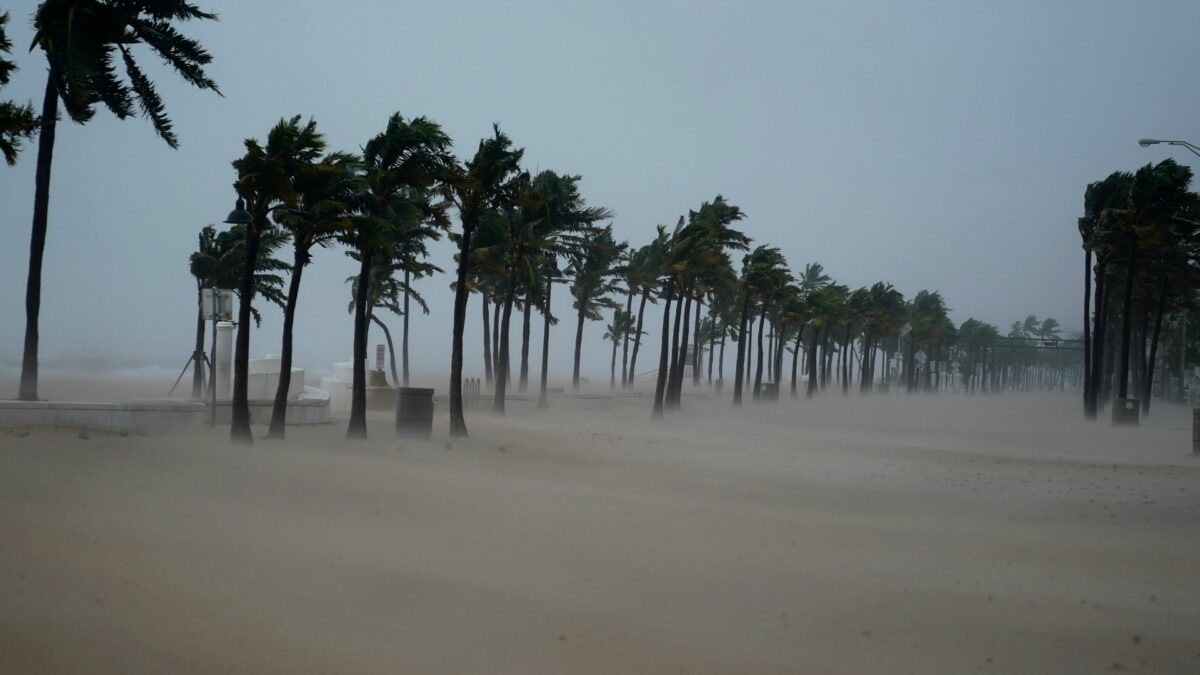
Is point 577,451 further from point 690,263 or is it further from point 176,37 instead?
point 690,263

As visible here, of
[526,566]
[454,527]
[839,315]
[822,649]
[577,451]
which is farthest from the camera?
[839,315]

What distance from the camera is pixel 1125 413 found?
4925cm

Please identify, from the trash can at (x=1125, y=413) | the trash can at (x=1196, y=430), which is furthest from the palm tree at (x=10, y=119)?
the trash can at (x=1125, y=413)

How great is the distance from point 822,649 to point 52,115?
20863 millimetres

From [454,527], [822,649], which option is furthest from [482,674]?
[454,527]

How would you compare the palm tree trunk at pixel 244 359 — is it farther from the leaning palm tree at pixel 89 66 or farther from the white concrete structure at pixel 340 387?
the white concrete structure at pixel 340 387

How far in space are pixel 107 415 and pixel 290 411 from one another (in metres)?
7.32

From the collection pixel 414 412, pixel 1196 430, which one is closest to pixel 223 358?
pixel 414 412

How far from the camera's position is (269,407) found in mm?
27656

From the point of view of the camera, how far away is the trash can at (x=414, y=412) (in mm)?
25705

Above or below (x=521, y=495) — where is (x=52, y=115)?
above

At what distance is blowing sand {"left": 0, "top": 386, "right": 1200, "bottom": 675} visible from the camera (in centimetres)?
877

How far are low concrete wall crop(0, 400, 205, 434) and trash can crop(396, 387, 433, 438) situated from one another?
4603 millimetres

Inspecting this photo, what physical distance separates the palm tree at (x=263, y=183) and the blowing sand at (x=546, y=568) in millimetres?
1311
